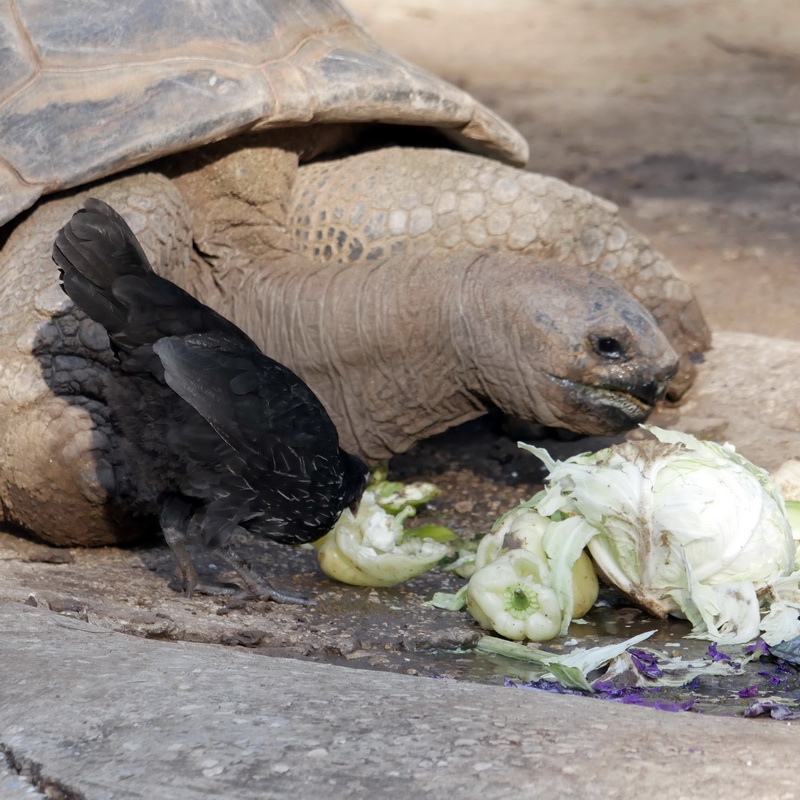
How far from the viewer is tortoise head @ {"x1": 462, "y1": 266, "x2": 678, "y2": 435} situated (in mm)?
3400

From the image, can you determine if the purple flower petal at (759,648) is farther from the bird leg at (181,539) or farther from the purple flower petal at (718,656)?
the bird leg at (181,539)

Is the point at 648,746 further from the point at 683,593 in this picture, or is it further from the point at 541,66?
the point at 541,66

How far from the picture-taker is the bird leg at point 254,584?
298 cm

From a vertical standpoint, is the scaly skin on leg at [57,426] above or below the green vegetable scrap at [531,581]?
above

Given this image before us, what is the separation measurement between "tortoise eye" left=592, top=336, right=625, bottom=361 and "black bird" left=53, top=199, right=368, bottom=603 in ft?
2.89

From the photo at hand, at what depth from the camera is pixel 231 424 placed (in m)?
2.70

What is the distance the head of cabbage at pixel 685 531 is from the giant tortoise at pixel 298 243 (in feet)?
1.63

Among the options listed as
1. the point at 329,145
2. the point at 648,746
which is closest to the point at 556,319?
the point at 329,145

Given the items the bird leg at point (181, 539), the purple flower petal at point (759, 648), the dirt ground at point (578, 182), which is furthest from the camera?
the bird leg at point (181, 539)

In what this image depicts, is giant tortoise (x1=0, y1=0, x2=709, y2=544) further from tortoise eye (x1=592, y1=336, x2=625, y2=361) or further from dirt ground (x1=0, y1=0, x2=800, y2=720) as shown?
dirt ground (x1=0, y1=0, x2=800, y2=720)

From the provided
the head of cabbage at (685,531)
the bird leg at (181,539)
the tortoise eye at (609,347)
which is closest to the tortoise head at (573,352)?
the tortoise eye at (609,347)

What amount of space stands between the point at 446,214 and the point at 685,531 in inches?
63.3

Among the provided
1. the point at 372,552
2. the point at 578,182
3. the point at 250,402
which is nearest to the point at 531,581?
the point at 372,552

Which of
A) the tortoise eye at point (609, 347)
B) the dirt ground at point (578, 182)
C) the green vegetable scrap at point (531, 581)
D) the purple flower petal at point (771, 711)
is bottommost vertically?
the dirt ground at point (578, 182)
